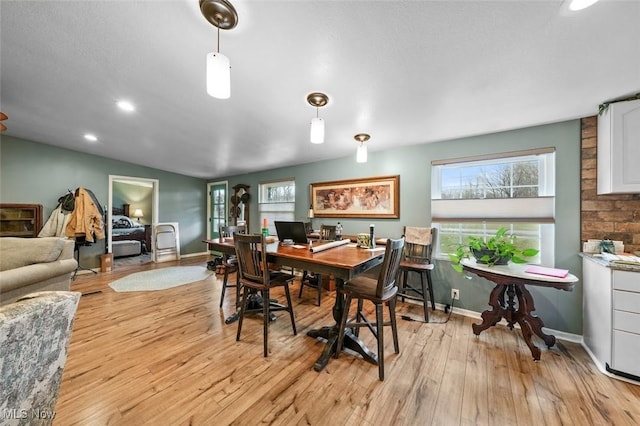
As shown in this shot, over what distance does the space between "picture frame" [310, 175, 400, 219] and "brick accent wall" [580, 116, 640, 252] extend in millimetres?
1861

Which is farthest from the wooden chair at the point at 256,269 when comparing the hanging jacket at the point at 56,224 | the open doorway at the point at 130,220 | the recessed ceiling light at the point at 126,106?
the open doorway at the point at 130,220

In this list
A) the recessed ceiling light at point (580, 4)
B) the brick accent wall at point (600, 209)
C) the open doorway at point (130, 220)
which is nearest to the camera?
the recessed ceiling light at point (580, 4)

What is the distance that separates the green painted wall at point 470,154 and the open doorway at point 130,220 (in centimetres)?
421

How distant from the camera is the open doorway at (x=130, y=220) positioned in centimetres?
527

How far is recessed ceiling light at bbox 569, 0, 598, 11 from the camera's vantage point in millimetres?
1071

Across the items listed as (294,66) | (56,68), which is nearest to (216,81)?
(294,66)

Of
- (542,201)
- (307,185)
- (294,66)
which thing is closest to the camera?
(294,66)

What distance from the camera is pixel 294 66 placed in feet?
5.50

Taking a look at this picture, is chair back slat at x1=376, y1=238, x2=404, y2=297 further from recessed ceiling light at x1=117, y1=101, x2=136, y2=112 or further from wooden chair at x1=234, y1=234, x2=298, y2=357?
recessed ceiling light at x1=117, y1=101, x2=136, y2=112

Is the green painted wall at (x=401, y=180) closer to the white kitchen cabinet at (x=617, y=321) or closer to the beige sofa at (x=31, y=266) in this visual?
the white kitchen cabinet at (x=617, y=321)

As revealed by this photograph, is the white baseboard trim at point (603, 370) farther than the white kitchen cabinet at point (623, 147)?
No

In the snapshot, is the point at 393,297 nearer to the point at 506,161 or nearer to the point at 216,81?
the point at 216,81

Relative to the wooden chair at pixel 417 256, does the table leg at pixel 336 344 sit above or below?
below

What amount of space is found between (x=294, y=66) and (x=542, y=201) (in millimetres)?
2870
